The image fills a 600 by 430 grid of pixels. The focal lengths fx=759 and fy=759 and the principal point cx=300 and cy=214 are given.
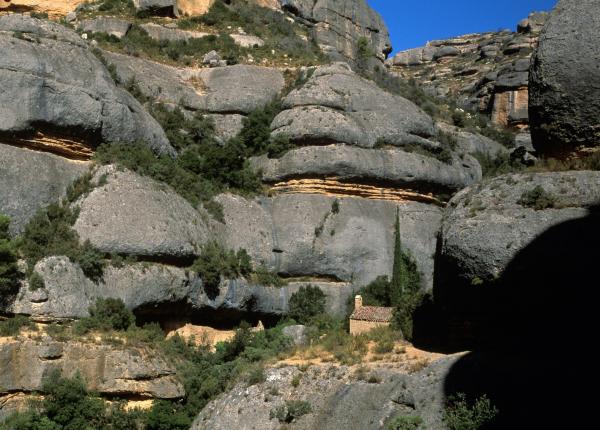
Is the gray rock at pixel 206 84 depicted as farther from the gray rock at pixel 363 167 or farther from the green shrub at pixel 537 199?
the green shrub at pixel 537 199

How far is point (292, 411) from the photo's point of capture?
Result: 21844 mm

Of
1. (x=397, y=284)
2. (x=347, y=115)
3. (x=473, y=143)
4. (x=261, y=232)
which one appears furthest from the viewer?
(x=473, y=143)

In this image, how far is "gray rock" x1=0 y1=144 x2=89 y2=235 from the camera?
3028 centimetres

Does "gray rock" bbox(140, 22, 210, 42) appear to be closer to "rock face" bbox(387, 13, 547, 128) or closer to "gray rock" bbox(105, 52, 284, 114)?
"gray rock" bbox(105, 52, 284, 114)

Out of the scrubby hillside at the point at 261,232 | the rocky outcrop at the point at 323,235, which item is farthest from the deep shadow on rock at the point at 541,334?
the rocky outcrop at the point at 323,235

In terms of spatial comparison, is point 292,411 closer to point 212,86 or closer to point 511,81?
point 212,86

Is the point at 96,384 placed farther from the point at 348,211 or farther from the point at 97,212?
the point at 348,211

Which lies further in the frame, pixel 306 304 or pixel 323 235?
pixel 323 235

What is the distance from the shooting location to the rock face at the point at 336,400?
19719 millimetres

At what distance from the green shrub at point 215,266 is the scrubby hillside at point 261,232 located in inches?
3.9

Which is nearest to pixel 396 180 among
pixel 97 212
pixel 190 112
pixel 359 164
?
pixel 359 164

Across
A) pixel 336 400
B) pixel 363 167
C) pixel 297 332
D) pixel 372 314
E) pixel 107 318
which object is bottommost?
pixel 336 400

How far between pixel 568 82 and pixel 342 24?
54424mm

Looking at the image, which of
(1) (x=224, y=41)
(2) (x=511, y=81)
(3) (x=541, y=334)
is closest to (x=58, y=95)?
(1) (x=224, y=41)
